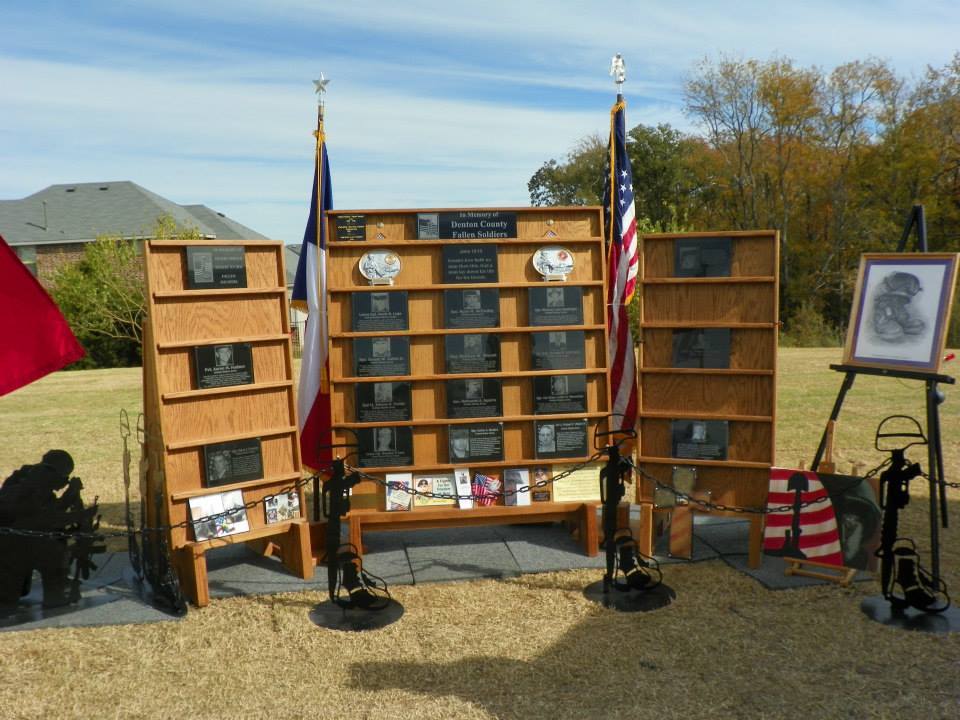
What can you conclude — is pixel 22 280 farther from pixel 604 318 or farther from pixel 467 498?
pixel 604 318

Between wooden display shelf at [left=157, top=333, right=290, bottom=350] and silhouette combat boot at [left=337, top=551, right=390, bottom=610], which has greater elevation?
wooden display shelf at [left=157, top=333, right=290, bottom=350]

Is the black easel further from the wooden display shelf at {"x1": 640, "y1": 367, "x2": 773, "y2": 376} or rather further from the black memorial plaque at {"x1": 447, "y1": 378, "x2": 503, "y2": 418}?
the black memorial plaque at {"x1": 447, "y1": 378, "x2": 503, "y2": 418}

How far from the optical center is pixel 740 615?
5574 millimetres

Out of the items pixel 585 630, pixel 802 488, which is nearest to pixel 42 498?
pixel 585 630

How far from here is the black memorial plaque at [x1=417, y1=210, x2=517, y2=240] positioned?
664 centimetres

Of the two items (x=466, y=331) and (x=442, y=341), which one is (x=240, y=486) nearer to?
(x=442, y=341)

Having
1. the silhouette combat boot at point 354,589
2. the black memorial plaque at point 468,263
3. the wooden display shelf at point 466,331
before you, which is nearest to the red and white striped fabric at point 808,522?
the wooden display shelf at point 466,331

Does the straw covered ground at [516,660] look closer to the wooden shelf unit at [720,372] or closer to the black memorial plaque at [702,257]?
the wooden shelf unit at [720,372]

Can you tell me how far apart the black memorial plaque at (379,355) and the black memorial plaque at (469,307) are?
410 millimetres

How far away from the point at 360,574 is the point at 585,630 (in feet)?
6.04

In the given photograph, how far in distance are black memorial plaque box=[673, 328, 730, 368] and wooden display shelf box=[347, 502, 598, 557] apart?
4.66ft

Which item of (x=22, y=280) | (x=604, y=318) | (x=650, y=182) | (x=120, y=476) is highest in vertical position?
(x=650, y=182)

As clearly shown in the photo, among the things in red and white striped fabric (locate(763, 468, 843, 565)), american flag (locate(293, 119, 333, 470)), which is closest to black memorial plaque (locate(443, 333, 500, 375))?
american flag (locate(293, 119, 333, 470))

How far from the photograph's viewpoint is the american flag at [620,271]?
23.9 feet
